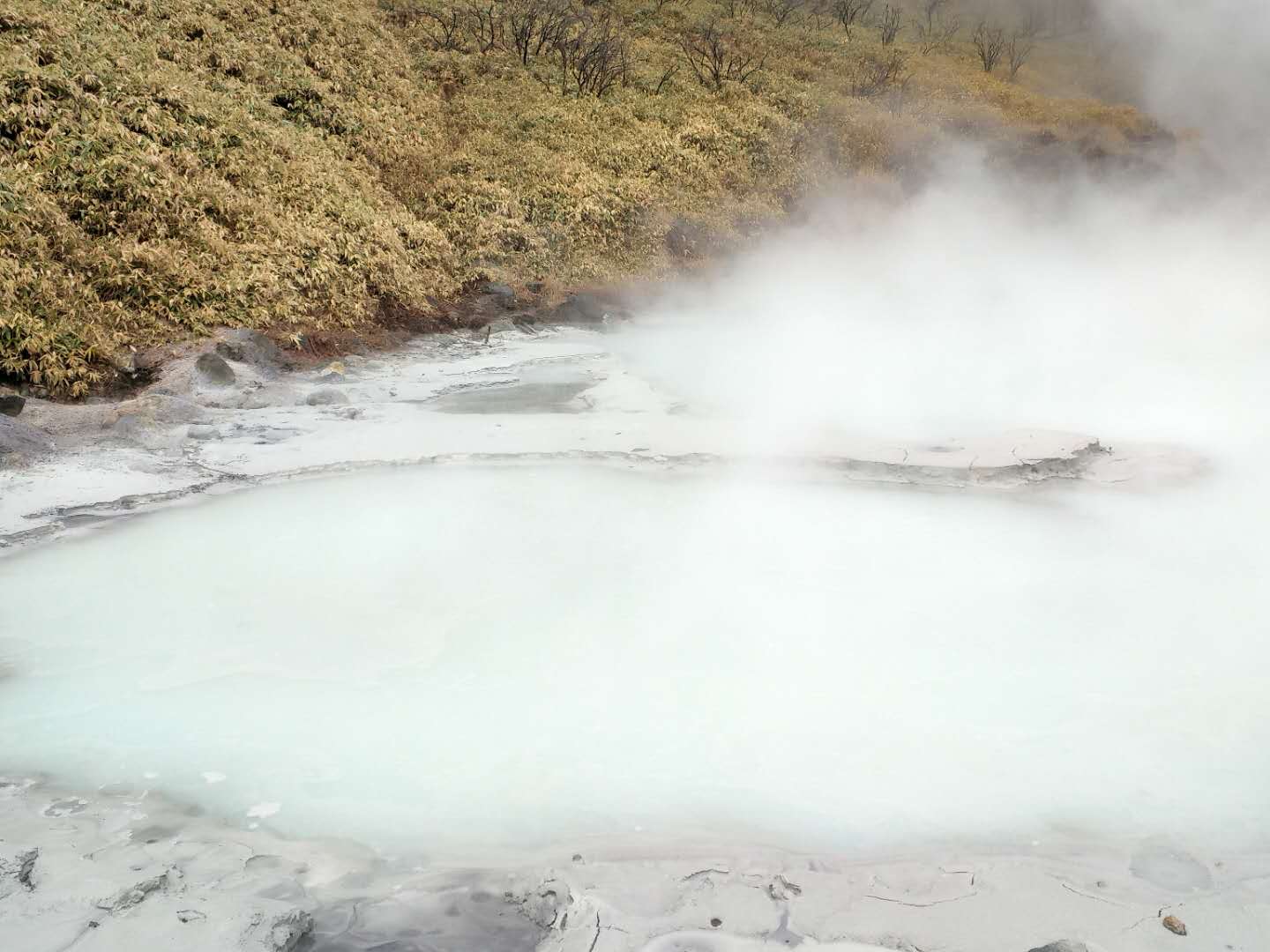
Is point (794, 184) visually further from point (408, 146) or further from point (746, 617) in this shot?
point (746, 617)

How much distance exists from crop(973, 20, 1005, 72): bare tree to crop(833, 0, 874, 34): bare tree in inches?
113

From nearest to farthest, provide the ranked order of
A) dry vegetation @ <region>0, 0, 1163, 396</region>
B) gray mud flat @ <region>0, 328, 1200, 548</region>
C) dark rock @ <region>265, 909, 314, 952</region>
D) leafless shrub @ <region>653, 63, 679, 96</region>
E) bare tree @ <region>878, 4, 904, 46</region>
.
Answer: dark rock @ <region>265, 909, 314, 952</region> → gray mud flat @ <region>0, 328, 1200, 548</region> → dry vegetation @ <region>0, 0, 1163, 396</region> → leafless shrub @ <region>653, 63, 679, 96</region> → bare tree @ <region>878, 4, 904, 46</region>

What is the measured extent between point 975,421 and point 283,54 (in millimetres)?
9550

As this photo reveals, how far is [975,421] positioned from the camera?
6.04 metres

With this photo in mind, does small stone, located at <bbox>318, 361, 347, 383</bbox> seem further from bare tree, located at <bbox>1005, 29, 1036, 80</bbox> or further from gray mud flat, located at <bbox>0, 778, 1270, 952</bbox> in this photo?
bare tree, located at <bbox>1005, 29, 1036, 80</bbox>

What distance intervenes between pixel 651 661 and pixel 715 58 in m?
14.9

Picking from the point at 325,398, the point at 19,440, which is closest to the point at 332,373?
the point at 325,398

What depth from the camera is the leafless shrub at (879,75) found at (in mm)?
17000

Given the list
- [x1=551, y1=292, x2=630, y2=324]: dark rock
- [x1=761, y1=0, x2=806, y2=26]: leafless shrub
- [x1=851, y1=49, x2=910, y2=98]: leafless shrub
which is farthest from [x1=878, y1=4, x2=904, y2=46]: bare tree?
[x1=551, y1=292, x2=630, y2=324]: dark rock

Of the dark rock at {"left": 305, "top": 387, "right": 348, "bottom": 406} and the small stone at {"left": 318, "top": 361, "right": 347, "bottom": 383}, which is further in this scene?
the small stone at {"left": 318, "top": 361, "right": 347, "bottom": 383}

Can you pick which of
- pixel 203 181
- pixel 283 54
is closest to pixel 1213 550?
pixel 203 181

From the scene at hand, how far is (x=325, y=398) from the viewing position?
6.32 m

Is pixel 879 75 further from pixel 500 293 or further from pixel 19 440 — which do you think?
pixel 19 440

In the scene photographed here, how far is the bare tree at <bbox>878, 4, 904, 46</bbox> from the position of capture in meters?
20.7
